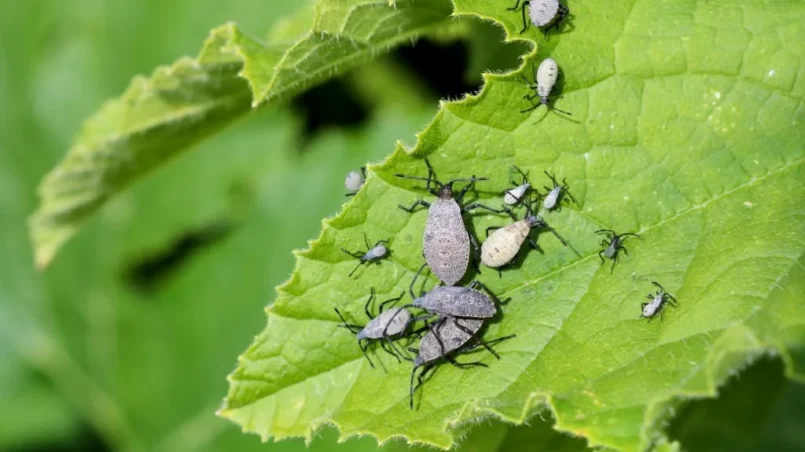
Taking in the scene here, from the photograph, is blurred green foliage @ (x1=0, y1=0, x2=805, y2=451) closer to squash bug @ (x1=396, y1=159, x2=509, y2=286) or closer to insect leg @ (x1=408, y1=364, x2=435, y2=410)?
squash bug @ (x1=396, y1=159, x2=509, y2=286)

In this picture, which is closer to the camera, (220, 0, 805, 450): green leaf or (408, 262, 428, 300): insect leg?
(220, 0, 805, 450): green leaf

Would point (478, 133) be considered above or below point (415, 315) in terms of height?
above

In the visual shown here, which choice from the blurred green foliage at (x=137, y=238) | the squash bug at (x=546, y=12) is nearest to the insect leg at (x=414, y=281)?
the squash bug at (x=546, y=12)

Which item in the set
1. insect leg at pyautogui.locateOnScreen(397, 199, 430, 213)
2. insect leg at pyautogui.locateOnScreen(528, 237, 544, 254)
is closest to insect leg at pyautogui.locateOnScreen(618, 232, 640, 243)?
insect leg at pyautogui.locateOnScreen(528, 237, 544, 254)

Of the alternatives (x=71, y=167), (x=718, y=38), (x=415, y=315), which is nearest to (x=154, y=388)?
(x=71, y=167)

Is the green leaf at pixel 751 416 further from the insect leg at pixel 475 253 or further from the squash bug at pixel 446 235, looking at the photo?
the squash bug at pixel 446 235

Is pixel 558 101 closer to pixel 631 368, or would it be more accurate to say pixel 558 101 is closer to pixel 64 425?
pixel 631 368
